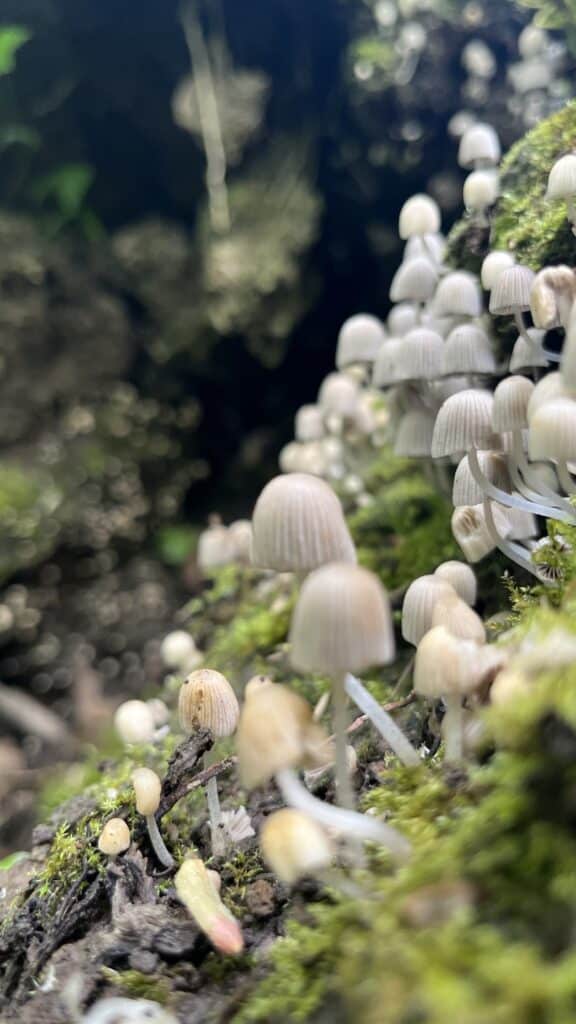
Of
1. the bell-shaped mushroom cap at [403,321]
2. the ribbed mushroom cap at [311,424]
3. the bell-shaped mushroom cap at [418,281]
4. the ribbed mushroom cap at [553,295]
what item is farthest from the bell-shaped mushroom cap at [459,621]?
the ribbed mushroom cap at [311,424]

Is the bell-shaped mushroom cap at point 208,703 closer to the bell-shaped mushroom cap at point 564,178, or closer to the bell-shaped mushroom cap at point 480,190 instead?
the bell-shaped mushroom cap at point 564,178

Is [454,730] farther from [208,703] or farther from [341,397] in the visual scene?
[341,397]

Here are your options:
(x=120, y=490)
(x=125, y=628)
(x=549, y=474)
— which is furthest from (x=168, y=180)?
(x=549, y=474)

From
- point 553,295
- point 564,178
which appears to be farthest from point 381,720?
point 564,178

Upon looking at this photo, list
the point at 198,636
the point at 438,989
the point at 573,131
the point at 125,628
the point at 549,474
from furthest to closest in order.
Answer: the point at 125,628
the point at 198,636
the point at 573,131
the point at 549,474
the point at 438,989

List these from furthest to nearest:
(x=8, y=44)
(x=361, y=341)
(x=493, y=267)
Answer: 1. (x=8, y=44)
2. (x=361, y=341)
3. (x=493, y=267)

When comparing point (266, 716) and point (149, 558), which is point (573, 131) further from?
point (149, 558)
